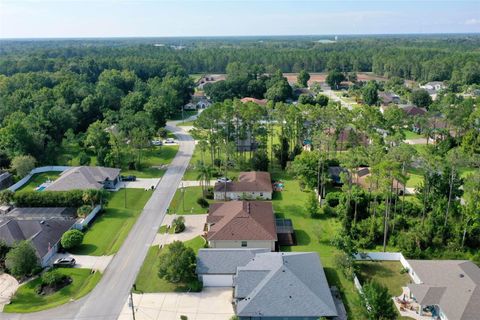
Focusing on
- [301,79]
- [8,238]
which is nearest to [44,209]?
[8,238]

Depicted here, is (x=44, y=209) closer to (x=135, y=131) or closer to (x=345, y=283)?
(x=135, y=131)

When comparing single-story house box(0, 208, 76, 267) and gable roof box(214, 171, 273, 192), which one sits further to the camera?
gable roof box(214, 171, 273, 192)

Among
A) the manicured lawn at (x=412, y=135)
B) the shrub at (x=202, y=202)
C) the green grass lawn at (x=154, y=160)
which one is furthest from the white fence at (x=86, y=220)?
the manicured lawn at (x=412, y=135)

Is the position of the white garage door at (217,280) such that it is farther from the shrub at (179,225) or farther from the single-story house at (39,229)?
the single-story house at (39,229)

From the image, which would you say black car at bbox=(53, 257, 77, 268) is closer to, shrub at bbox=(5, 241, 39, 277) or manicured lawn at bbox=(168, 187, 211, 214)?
shrub at bbox=(5, 241, 39, 277)

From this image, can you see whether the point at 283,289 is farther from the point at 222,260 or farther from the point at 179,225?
the point at 179,225

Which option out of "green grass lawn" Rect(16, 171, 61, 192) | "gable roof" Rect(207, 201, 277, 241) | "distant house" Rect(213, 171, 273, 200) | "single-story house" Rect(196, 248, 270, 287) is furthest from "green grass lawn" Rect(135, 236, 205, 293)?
"green grass lawn" Rect(16, 171, 61, 192)
